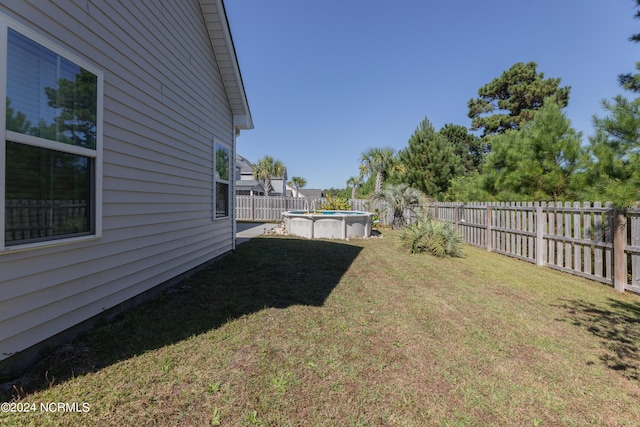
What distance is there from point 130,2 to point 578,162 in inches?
390

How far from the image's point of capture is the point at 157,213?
394 cm

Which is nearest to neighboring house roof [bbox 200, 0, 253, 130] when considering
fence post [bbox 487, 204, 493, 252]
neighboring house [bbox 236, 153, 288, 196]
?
fence post [bbox 487, 204, 493, 252]

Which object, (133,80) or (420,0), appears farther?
(420,0)

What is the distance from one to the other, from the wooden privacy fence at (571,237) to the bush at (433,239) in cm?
127

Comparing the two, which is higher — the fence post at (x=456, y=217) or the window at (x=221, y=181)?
the window at (x=221, y=181)

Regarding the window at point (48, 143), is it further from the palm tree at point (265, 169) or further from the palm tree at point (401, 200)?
the palm tree at point (265, 169)

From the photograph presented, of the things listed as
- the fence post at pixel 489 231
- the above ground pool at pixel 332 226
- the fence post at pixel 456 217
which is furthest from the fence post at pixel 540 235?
the above ground pool at pixel 332 226

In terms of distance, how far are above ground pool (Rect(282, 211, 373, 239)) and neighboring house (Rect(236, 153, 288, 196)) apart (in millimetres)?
15223

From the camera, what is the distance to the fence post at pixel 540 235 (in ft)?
20.4

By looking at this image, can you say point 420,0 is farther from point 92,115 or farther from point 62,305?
point 62,305

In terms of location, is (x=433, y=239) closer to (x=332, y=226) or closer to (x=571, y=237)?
(x=571, y=237)

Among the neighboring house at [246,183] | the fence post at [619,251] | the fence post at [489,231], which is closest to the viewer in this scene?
the fence post at [619,251]

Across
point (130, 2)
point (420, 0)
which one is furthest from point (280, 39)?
point (130, 2)

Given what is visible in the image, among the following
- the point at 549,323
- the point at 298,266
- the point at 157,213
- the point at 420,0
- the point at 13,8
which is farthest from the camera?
the point at 420,0
